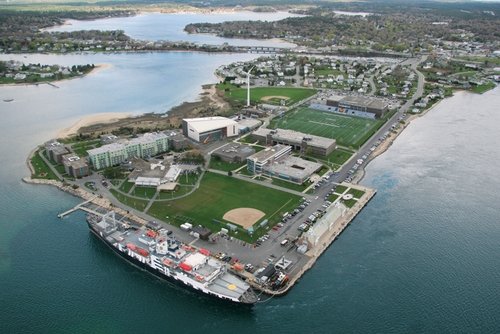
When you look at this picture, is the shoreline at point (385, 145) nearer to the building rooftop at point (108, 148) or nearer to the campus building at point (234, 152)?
the campus building at point (234, 152)

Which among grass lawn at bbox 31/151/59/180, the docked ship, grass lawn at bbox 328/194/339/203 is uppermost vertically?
the docked ship

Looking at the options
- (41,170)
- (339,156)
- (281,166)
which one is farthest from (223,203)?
(41,170)

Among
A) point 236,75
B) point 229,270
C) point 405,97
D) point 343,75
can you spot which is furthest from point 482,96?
point 229,270

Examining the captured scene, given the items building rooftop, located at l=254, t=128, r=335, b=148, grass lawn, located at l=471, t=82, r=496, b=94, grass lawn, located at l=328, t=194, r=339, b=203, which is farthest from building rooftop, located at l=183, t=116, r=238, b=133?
grass lawn, located at l=471, t=82, r=496, b=94

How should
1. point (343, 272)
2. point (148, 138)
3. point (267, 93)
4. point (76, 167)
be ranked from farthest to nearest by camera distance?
point (267, 93) < point (148, 138) < point (76, 167) < point (343, 272)

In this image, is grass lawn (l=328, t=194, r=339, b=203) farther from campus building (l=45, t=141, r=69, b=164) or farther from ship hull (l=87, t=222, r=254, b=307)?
campus building (l=45, t=141, r=69, b=164)

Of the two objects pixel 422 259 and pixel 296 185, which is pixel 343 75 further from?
pixel 422 259

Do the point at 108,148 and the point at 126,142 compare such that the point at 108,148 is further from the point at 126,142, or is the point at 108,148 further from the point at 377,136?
the point at 377,136
